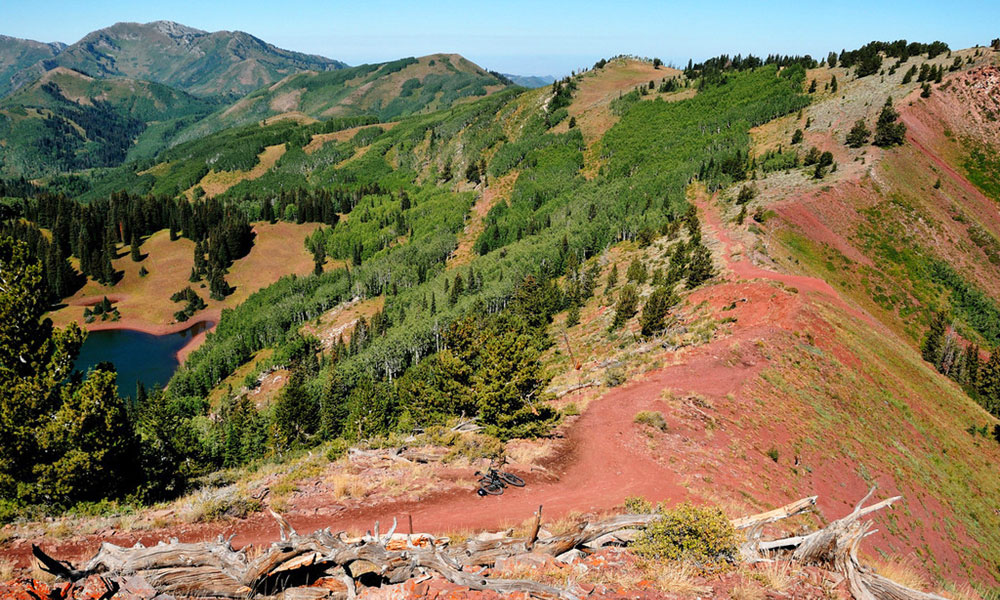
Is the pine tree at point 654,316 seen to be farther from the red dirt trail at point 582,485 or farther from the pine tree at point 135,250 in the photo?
the pine tree at point 135,250

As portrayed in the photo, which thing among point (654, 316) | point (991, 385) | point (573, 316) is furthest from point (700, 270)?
point (991, 385)

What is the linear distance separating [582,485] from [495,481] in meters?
4.94

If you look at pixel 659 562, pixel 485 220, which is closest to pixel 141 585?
pixel 659 562

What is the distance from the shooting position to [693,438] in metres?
31.8

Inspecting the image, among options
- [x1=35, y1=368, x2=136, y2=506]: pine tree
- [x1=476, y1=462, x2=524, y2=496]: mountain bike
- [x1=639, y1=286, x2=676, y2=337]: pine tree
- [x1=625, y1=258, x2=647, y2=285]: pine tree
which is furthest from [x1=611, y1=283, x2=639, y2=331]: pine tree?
[x1=35, y1=368, x2=136, y2=506]: pine tree

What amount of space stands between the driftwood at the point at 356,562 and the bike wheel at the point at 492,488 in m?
8.57

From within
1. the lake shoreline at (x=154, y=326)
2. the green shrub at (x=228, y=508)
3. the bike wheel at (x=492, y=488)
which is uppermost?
the green shrub at (x=228, y=508)

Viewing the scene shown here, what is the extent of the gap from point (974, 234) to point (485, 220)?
14503 centimetres

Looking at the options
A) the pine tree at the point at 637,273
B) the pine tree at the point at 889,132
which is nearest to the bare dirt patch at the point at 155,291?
the pine tree at the point at 637,273

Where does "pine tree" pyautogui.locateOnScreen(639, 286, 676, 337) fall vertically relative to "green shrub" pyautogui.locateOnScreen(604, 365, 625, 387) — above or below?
above

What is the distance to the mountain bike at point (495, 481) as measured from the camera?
22.8m

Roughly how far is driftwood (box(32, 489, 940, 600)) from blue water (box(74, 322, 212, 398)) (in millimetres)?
153586

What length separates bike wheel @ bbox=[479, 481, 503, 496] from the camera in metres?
22.8

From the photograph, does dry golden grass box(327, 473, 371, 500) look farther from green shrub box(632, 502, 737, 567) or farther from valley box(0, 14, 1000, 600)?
green shrub box(632, 502, 737, 567)
